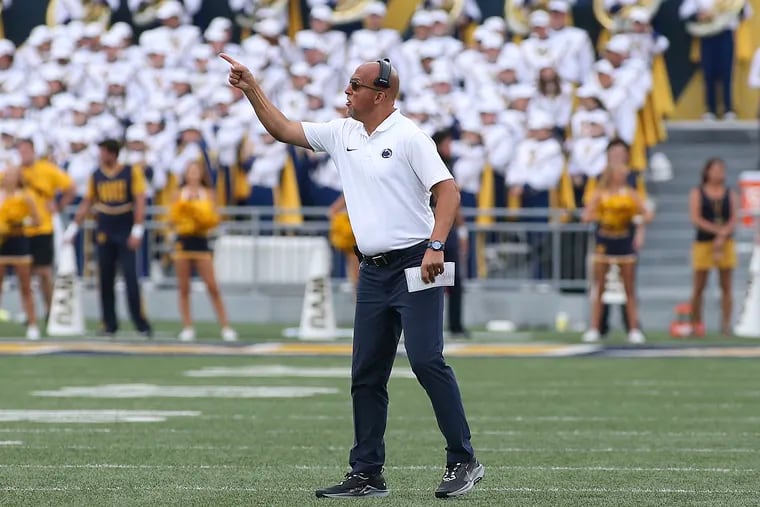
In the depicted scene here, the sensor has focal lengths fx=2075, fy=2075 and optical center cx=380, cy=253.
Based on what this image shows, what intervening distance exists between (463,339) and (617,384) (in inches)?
220

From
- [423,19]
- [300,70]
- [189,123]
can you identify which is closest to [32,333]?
[189,123]

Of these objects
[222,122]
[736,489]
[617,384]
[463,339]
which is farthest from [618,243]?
[736,489]

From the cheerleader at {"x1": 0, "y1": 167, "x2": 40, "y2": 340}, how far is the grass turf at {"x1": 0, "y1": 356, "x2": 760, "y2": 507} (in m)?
4.39

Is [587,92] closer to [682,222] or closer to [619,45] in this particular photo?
[619,45]

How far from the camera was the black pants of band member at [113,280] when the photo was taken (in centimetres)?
2095

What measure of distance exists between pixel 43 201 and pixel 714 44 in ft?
29.9

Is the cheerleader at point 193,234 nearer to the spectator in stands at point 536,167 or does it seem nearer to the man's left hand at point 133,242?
the man's left hand at point 133,242

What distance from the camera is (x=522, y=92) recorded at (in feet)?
81.4

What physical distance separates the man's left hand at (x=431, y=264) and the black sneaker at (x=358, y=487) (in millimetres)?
939

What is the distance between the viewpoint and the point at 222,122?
85.4 feet

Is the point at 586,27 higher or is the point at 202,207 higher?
the point at 586,27

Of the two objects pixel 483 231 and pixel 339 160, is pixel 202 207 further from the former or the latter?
pixel 339 160

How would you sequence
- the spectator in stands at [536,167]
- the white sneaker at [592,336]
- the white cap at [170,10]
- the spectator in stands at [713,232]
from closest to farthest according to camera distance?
the white sneaker at [592,336], the spectator in stands at [713,232], the spectator in stands at [536,167], the white cap at [170,10]

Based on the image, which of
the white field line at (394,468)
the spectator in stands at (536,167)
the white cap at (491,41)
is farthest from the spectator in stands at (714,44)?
the white field line at (394,468)
